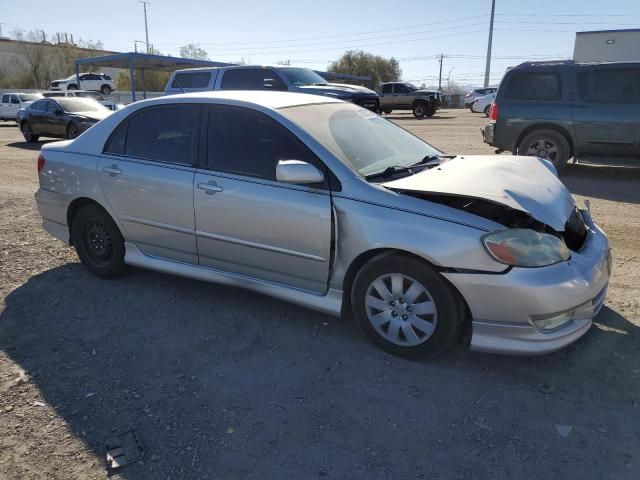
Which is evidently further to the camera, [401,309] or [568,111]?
[568,111]

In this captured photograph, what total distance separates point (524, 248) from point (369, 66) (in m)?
72.0

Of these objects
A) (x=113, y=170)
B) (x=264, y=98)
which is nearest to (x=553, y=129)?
(x=264, y=98)

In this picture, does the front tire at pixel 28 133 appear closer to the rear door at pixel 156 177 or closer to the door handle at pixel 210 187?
the rear door at pixel 156 177

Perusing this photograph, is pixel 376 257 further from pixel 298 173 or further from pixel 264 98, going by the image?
pixel 264 98

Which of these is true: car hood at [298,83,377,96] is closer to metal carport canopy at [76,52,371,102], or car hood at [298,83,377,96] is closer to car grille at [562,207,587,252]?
car grille at [562,207,587,252]

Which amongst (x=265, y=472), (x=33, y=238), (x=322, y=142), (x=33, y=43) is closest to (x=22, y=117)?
(x=33, y=238)

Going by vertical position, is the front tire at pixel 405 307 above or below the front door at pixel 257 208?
below

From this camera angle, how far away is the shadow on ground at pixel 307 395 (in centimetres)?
250

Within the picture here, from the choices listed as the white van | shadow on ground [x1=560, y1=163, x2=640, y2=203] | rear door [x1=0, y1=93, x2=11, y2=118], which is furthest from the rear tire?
rear door [x1=0, y1=93, x2=11, y2=118]

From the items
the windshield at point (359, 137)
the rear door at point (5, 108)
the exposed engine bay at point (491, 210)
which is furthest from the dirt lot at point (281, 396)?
the rear door at point (5, 108)

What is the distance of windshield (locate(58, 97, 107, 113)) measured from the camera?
1569 centimetres

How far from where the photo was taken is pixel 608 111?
28.4ft

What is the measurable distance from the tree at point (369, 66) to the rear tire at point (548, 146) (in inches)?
2510

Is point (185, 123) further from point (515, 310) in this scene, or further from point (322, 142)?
point (515, 310)
